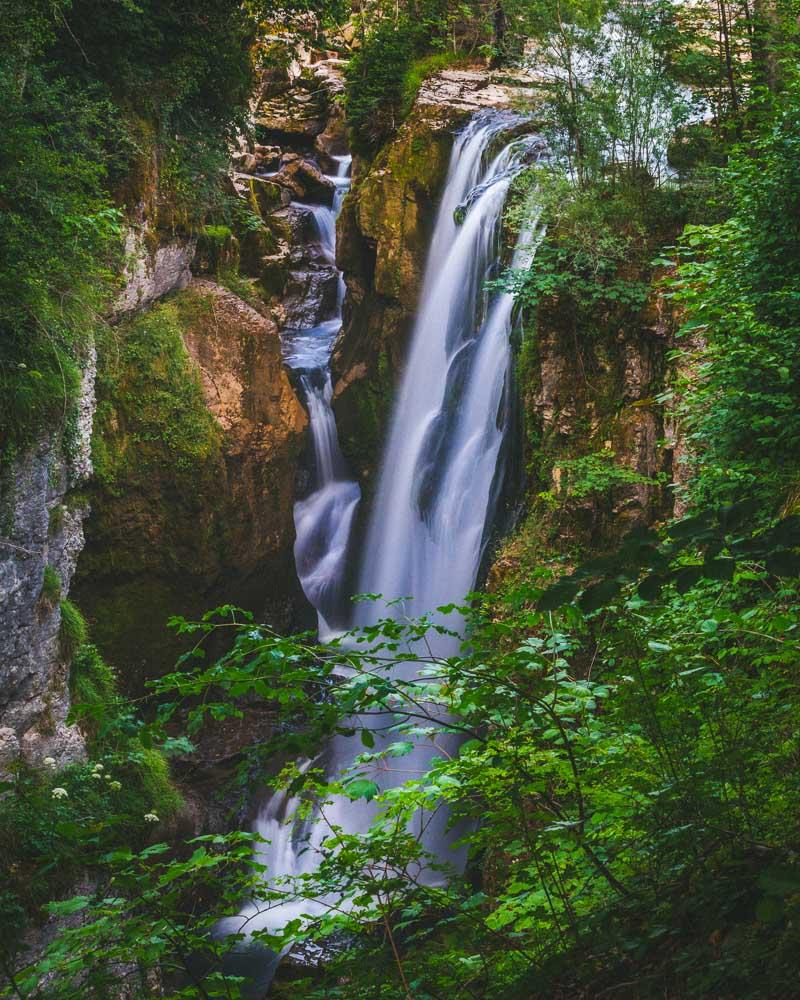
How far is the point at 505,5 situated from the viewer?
1038 cm

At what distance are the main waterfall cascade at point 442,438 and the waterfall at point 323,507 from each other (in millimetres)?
20

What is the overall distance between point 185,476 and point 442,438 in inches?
165

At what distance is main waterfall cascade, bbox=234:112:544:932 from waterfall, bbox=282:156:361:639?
2 centimetres

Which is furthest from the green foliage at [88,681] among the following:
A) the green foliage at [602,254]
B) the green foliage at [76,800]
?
the green foliage at [602,254]

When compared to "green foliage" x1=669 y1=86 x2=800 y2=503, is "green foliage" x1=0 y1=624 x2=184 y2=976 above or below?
below

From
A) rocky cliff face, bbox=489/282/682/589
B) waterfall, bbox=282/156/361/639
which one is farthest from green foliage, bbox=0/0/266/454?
rocky cliff face, bbox=489/282/682/589

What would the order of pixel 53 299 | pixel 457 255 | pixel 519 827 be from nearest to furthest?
pixel 519 827, pixel 53 299, pixel 457 255

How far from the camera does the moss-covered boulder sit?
10047 millimetres

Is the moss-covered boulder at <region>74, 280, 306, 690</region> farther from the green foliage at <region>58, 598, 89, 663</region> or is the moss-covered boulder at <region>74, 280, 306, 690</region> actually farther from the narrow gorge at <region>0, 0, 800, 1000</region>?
the green foliage at <region>58, 598, 89, 663</region>

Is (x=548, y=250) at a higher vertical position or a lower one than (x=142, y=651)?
higher

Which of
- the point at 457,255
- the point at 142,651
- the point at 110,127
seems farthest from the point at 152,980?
the point at 457,255

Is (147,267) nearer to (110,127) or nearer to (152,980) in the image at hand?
(110,127)

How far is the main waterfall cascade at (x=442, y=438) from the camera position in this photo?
11.3 metres

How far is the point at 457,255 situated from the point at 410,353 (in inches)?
74.4
